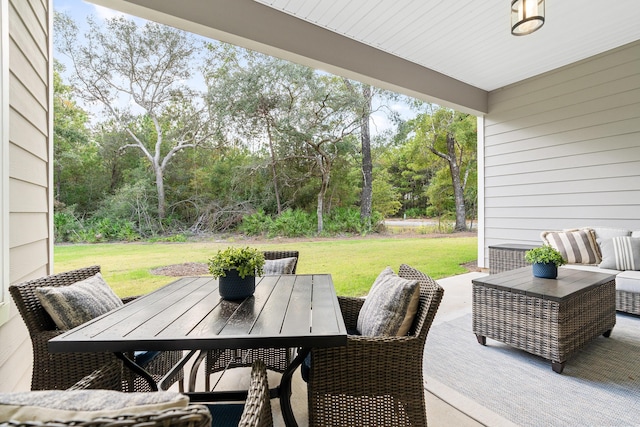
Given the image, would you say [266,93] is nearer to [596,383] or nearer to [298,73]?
[298,73]

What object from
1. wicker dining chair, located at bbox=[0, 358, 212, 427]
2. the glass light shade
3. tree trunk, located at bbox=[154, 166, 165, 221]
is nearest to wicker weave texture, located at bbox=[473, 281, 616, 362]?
the glass light shade

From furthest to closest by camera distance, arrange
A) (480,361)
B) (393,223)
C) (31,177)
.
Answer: (393,223) → (480,361) → (31,177)

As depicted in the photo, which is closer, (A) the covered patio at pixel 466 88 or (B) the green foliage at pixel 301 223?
(A) the covered patio at pixel 466 88

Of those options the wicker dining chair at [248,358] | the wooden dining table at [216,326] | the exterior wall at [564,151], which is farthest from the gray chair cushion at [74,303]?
the exterior wall at [564,151]

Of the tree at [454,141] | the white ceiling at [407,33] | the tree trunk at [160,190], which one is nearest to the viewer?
the white ceiling at [407,33]

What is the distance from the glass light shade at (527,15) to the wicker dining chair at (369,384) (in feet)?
7.68

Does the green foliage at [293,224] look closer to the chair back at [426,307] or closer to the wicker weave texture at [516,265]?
→ the wicker weave texture at [516,265]

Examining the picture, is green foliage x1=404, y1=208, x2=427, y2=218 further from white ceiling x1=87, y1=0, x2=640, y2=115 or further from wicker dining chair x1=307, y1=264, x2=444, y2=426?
wicker dining chair x1=307, y1=264, x2=444, y2=426

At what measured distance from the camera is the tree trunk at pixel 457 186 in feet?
21.0

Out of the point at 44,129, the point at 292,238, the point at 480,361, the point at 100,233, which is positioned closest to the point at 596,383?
the point at 480,361

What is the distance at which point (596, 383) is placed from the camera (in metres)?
2.06

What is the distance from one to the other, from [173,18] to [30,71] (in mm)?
1039

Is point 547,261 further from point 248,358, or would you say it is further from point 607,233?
point 248,358

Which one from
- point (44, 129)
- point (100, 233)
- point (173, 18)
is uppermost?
point (173, 18)
